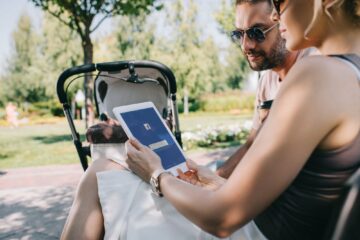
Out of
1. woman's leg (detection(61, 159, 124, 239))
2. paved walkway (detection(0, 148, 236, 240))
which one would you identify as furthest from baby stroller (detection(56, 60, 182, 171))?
woman's leg (detection(61, 159, 124, 239))

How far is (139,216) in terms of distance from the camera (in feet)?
4.59

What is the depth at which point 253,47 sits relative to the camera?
8.84ft

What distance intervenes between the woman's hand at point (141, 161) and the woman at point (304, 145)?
0.23m

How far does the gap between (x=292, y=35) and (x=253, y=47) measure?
5.15 feet

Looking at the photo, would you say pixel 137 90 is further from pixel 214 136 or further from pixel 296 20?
pixel 214 136

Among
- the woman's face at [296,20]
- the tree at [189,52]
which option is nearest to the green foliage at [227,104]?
the tree at [189,52]

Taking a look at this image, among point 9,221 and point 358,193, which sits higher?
point 358,193

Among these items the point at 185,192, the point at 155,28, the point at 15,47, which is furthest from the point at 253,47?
the point at 15,47

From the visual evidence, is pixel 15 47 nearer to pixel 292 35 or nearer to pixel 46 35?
pixel 46 35

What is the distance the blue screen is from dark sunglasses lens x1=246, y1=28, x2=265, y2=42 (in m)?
1.11

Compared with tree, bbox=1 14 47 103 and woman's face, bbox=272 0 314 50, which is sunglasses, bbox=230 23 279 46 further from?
tree, bbox=1 14 47 103

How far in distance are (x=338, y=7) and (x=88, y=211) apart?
43.7 inches

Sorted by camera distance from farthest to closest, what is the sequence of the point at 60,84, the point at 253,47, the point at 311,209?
the point at 60,84
the point at 253,47
the point at 311,209

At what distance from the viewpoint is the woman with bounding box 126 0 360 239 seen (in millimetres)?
968
